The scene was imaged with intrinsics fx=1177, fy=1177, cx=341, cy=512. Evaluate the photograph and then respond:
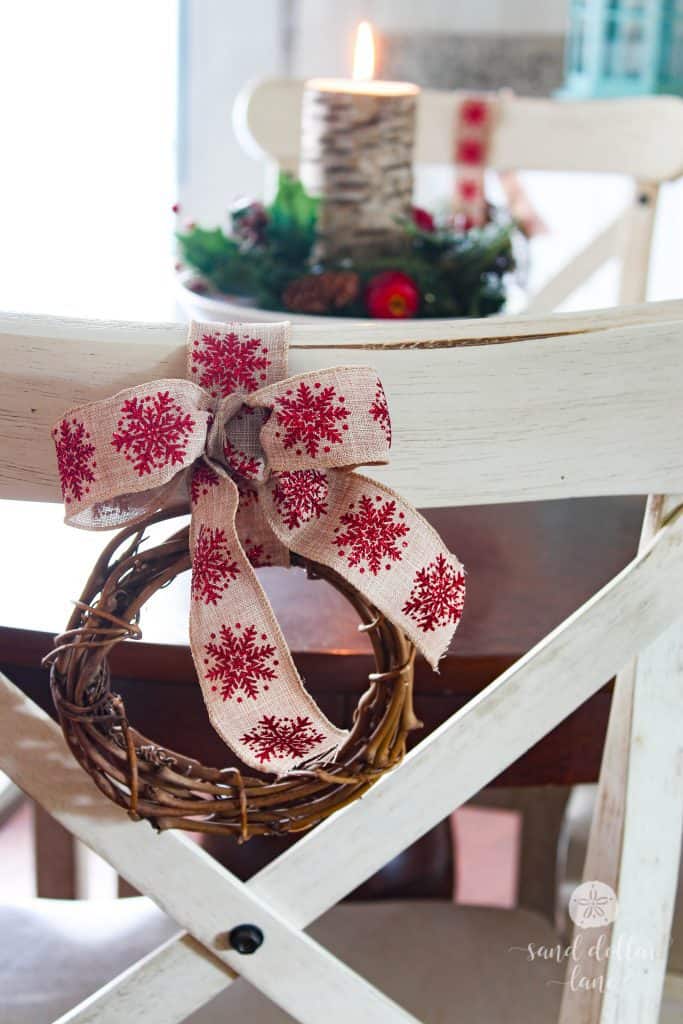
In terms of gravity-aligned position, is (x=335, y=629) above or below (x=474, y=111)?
below

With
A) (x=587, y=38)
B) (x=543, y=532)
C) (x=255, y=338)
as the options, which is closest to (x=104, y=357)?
(x=255, y=338)

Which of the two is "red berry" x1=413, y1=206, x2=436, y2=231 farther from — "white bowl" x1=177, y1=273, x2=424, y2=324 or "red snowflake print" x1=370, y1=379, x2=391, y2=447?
"red snowflake print" x1=370, y1=379, x2=391, y2=447

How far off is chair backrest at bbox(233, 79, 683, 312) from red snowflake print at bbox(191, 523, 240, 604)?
1.08 m

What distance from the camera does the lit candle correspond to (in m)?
1.07

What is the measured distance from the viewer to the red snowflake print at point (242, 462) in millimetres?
411

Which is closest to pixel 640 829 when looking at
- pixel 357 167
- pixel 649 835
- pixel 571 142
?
pixel 649 835

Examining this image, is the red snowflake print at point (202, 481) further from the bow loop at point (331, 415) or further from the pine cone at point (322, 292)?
the pine cone at point (322, 292)

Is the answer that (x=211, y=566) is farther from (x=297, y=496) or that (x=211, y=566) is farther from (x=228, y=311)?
(x=228, y=311)

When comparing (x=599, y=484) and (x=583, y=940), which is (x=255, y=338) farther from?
(x=583, y=940)

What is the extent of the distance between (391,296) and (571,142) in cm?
65

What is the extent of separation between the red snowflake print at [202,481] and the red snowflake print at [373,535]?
49mm

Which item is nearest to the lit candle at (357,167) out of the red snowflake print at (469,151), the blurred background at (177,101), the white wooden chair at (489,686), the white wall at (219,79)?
the red snowflake print at (469,151)

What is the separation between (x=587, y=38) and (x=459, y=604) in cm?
271

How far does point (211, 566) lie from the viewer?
0.41 m
